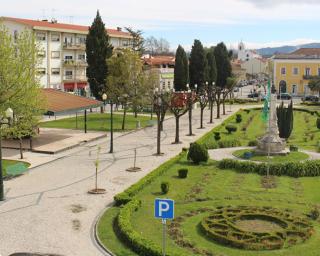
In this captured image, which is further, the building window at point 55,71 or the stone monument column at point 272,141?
the building window at point 55,71

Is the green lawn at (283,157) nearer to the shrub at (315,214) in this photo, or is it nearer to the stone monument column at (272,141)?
the stone monument column at (272,141)

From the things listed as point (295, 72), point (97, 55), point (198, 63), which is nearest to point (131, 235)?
point (97, 55)

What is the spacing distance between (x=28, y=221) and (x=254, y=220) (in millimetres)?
8783

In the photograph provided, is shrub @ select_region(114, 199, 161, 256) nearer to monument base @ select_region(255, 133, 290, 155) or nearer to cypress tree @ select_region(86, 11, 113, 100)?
monument base @ select_region(255, 133, 290, 155)

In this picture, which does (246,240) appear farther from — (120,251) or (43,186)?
A: (43,186)

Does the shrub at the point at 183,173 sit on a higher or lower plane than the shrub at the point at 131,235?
higher

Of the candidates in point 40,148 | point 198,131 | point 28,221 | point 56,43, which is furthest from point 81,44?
point 28,221

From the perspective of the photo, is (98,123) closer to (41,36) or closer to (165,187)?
(41,36)

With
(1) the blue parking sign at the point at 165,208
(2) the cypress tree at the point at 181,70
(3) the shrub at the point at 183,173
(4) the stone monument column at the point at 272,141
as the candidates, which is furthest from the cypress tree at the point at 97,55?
(1) the blue parking sign at the point at 165,208

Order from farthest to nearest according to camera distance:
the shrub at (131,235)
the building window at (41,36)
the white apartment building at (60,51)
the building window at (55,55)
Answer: the building window at (55,55)
the building window at (41,36)
the white apartment building at (60,51)
the shrub at (131,235)

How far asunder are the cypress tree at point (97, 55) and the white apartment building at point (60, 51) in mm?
13045

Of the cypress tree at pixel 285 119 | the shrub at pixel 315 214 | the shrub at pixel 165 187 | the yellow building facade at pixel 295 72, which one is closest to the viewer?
the shrub at pixel 315 214

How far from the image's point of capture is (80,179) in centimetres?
2634

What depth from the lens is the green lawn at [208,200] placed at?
16531 mm
